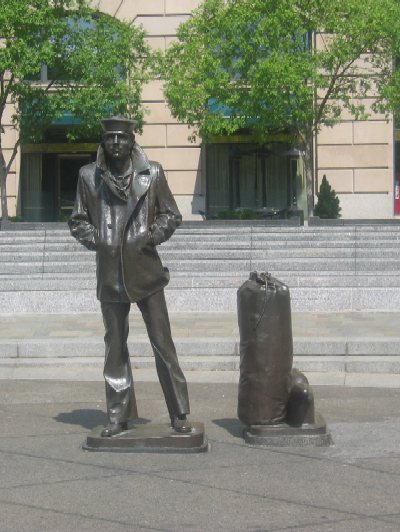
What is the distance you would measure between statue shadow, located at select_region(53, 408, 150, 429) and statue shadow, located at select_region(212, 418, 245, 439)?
56 centimetres

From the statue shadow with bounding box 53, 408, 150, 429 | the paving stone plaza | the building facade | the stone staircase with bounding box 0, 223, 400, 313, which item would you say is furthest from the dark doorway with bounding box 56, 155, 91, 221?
the statue shadow with bounding box 53, 408, 150, 429

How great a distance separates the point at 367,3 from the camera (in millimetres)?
25859

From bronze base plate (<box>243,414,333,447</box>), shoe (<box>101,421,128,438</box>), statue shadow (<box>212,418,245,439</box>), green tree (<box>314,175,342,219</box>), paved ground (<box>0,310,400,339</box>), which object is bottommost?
statue shadow (<box>212,418,245,439</box>)

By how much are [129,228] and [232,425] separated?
1893mm

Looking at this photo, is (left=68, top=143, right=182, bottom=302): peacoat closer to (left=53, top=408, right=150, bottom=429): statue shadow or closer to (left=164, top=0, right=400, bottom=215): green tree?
(left=53, top=408, right=150, bottom=429): statue shadow

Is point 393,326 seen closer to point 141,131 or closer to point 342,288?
point 342,288

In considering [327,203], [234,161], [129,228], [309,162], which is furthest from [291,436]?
[234,161]

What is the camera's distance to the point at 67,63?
27.4 meters

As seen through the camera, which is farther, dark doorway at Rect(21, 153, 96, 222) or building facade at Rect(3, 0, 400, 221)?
dark doorway at Rect(21, 153, 96, 222)

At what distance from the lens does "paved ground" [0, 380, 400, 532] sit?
19.0ft

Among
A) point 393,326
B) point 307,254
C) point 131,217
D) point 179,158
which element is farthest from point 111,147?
point 179,158

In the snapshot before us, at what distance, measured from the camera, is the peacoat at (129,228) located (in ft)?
23.6

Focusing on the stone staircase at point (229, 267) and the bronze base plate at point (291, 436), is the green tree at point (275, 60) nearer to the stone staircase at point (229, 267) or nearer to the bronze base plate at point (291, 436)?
the stone staircase at point (229, 267)

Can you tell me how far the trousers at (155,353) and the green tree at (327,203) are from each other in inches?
927
